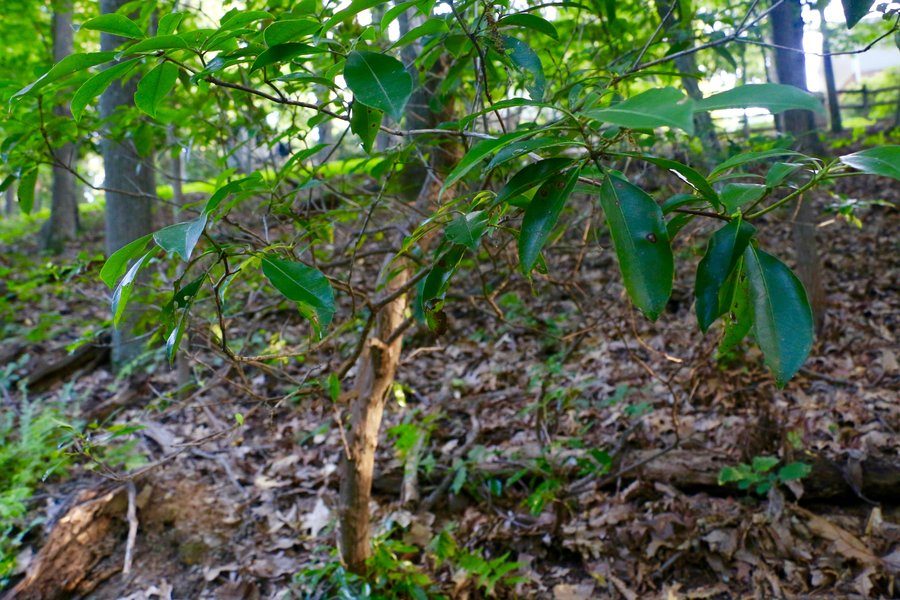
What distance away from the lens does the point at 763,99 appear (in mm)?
661

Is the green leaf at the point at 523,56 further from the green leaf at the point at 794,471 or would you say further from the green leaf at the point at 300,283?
the green leaf at the point at 794,471

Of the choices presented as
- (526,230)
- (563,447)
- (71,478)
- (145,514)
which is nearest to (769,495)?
(563,447)

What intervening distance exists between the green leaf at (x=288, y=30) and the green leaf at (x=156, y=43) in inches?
4.7

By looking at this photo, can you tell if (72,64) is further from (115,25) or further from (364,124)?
(364,124)

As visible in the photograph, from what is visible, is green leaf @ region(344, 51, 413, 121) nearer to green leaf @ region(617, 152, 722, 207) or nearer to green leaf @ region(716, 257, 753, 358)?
green leaf @ region(617, 152, 722, 207)

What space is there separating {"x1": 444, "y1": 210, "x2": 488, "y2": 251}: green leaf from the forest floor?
3.18ft

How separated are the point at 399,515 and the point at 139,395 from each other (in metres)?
2.88

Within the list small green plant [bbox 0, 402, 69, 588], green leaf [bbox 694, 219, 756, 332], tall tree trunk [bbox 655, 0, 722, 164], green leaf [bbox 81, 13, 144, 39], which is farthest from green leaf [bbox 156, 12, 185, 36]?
small green plant [bbox 0, 402, 69, 588]

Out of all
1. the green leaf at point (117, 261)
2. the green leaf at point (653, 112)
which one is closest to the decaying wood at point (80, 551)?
the green leaf at point (117, 261)

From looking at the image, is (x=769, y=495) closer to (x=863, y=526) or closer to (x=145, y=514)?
(x=863, y=526)

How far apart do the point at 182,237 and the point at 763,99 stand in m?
0.74

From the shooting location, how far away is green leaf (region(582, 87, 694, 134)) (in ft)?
1.79

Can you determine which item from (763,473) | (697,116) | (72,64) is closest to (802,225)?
(697,116)

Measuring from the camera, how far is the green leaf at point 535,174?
0.79 metres
